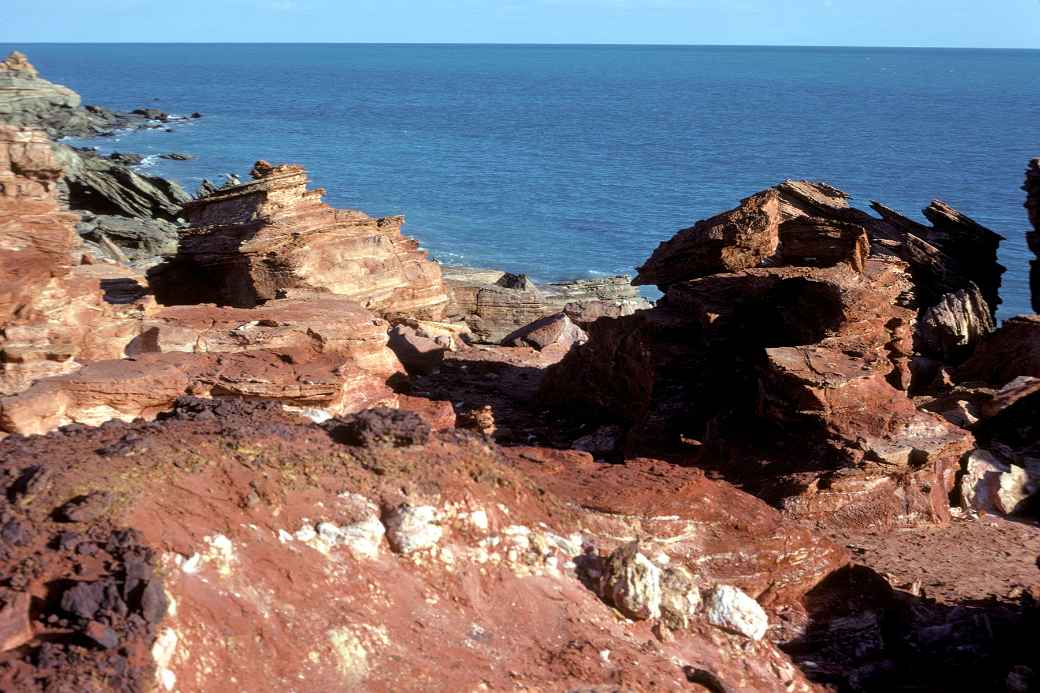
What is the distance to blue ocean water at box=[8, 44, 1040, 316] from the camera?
171 feet

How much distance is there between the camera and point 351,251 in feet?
55.4

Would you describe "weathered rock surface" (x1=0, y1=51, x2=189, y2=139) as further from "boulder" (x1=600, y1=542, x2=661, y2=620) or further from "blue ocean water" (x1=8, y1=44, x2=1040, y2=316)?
"boulder" (x1=600, y1=542, x2=661, y2=620)

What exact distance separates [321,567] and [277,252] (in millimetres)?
10384

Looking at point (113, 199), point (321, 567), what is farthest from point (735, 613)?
point (113, 199)

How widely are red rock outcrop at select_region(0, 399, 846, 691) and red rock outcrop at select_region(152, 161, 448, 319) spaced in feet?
26.4

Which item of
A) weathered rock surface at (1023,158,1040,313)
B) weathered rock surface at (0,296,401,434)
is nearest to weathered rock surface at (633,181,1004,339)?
weathered rock surface at (1023,158,1040,313)

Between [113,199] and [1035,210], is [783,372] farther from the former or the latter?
[113,199]

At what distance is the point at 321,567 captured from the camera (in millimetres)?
6059

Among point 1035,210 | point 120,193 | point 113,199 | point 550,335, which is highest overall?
point 1035,210

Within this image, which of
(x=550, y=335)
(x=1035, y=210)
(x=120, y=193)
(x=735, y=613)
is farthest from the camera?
(x=120, y=193)

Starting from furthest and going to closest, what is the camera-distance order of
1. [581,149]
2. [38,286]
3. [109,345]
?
[581,149] → [109,345] → [38,286]

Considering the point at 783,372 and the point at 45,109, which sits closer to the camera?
the point at 783,372

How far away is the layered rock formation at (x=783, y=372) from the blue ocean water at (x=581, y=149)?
2576 cm

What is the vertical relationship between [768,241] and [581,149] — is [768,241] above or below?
above
